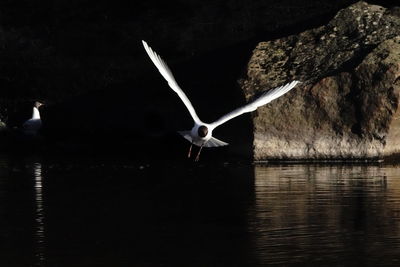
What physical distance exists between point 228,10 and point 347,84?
771 centimetres

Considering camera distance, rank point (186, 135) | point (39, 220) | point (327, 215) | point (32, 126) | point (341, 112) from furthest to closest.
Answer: point (32, 126)
point (186, 135)
point (341, 112)
point (327, 215)
point (39, 220)

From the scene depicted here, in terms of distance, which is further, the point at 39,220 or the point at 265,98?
the point at 265,98

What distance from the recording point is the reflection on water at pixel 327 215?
468 inches

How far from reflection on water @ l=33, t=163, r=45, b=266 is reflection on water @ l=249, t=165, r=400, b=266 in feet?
6.75

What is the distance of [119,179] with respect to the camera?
1905 centimetres

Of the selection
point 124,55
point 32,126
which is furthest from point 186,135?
point 124,55

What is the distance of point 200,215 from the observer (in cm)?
1467

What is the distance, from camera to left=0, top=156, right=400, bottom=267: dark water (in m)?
11.9

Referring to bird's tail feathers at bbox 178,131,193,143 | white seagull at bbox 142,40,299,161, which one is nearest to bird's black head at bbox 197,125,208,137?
white seagull at bbox 142,40,299,161

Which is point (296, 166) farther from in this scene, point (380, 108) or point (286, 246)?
point (286, 246)

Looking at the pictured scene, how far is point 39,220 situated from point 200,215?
6.08ft

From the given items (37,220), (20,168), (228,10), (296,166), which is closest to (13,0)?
(228,10)

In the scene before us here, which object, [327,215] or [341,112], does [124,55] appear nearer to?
[341,112]

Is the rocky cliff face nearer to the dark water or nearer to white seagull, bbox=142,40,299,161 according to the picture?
white seagull, bbox=142,40,299,161
